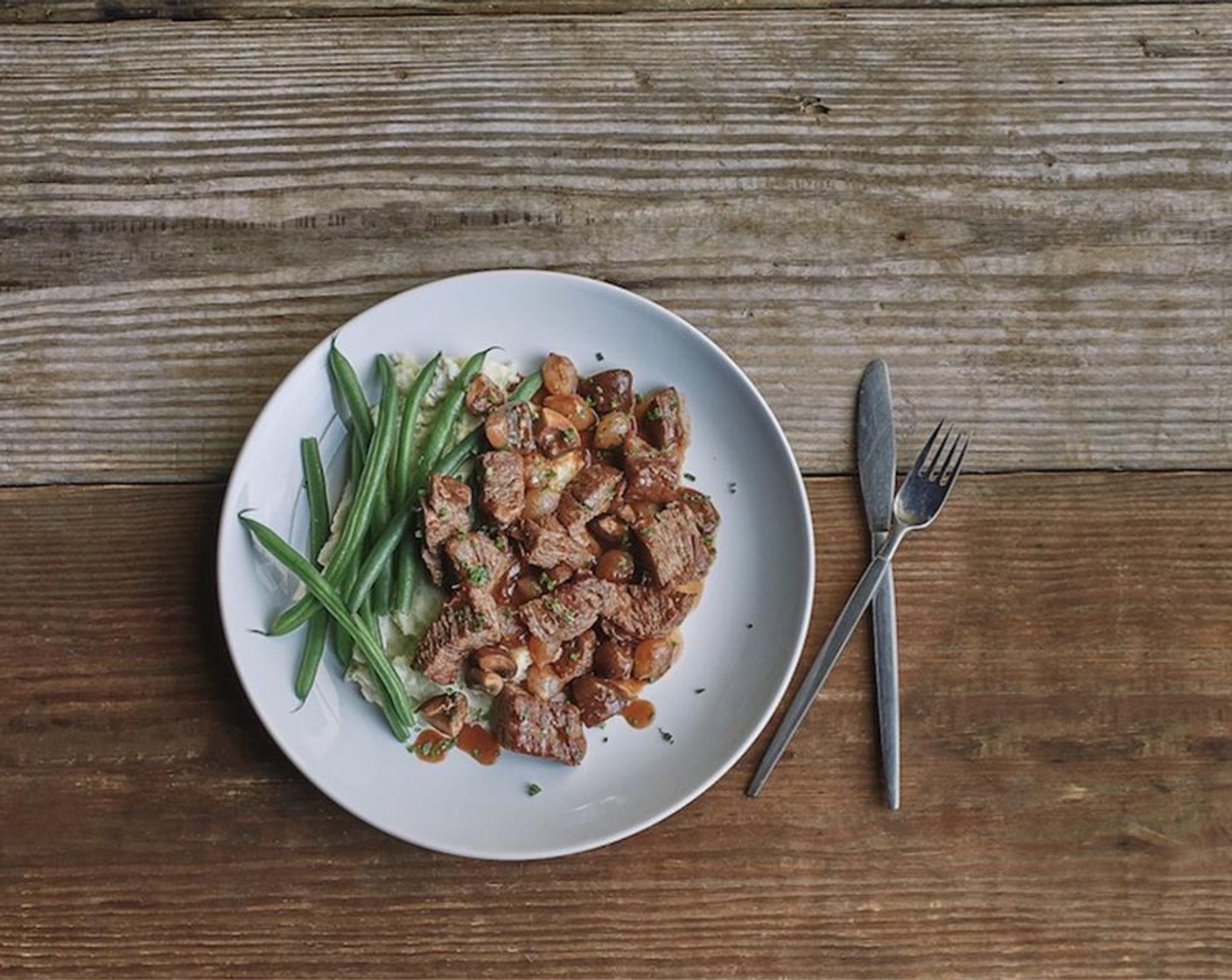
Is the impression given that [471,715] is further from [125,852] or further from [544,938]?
[125,852]

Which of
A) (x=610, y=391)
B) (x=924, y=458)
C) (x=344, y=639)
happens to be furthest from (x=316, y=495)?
(x=924, y=458)

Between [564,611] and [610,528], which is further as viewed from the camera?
[610,528]

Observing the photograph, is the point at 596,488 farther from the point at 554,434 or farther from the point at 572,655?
the point at 572,655

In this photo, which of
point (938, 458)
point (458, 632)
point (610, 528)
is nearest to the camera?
point (458, 632)

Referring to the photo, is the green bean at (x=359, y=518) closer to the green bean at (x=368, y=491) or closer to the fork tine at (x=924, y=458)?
the green bean at (x=368, y=491)

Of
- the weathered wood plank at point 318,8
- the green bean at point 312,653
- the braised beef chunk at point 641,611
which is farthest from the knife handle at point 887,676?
the weathered wood plank at point 318,8

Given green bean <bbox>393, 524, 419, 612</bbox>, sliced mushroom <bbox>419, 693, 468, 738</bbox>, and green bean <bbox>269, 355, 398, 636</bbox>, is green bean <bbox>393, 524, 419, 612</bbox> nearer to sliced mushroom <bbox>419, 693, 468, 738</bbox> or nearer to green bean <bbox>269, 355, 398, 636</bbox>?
green bean <bbox>269, 355, 398, 636</bbox>
